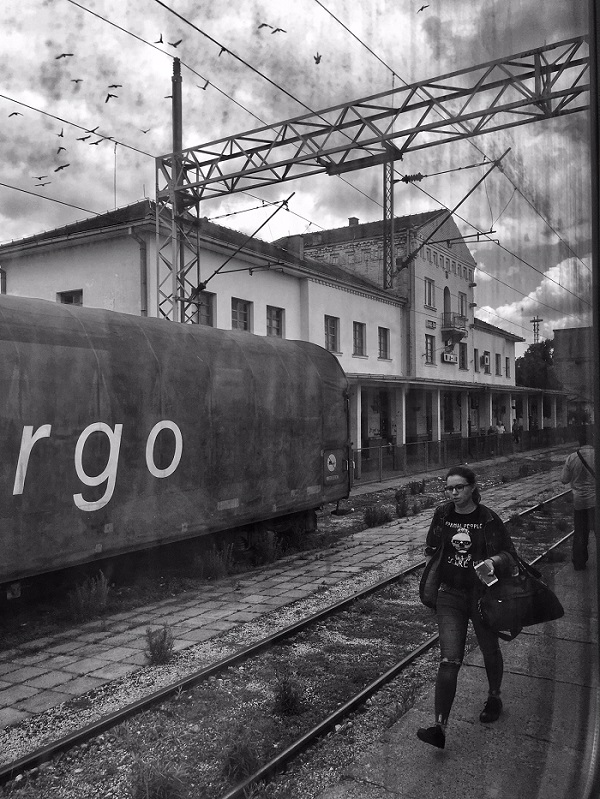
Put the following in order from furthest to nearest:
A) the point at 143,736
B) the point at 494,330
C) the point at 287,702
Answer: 1. the point at 287,702
2. the point at 143,736
3. the point at 494,330

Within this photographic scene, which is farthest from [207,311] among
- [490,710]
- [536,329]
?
[536,329]

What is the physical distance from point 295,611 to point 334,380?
508 cm

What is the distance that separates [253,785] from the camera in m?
3.33

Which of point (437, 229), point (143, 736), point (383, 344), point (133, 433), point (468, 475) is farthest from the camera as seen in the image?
point (383, 344)

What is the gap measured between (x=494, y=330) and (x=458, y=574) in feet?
5.56

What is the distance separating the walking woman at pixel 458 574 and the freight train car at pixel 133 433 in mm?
3896

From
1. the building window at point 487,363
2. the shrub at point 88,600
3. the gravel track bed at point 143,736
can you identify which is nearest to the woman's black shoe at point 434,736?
the gravel track bed at point 143,736

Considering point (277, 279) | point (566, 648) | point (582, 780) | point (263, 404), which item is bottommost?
point (582, 780)

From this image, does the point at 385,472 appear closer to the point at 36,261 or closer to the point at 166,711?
the point at 36,261

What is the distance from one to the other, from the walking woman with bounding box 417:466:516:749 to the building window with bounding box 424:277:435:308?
871mm

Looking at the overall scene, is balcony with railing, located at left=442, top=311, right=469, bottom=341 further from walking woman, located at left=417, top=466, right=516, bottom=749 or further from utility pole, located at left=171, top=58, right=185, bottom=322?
utility pole, located at left=171, top=58, right=185, bottom=322

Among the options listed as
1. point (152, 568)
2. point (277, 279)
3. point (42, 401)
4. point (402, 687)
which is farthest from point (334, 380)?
point (402, 687)

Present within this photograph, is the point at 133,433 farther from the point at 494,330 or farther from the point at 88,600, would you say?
the point at 494,330

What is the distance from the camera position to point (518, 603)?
2383 mm
